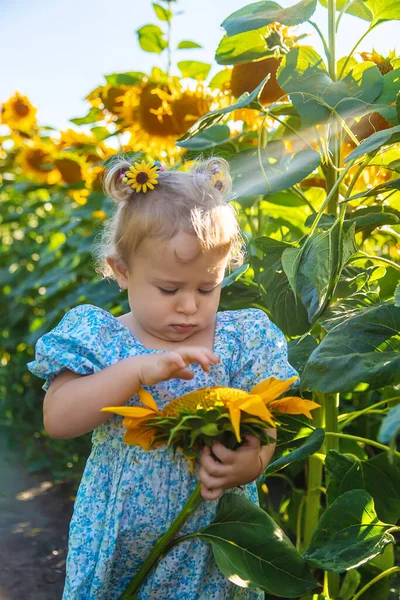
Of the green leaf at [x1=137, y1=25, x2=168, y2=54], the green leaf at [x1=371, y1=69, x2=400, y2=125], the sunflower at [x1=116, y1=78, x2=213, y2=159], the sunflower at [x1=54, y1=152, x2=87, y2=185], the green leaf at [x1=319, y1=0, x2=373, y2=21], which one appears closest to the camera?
the green leaf at [x1=371, y1=69, x2=400, y2=125]

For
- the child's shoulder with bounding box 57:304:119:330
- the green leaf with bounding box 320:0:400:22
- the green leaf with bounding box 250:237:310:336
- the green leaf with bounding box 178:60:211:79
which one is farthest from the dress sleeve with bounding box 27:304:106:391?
the green leaf with bounding box 178:60:211:79

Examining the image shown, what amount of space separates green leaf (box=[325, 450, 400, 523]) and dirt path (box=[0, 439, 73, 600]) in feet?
2.69

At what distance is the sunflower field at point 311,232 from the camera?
3.82ft

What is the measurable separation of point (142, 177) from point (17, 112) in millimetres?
2576

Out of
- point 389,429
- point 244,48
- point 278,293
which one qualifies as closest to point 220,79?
point 244,48

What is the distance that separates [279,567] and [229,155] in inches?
35.6

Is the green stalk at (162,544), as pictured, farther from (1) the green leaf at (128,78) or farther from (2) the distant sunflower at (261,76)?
(1) the green leaf at (128,78)

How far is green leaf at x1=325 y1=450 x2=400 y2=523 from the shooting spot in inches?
52.1

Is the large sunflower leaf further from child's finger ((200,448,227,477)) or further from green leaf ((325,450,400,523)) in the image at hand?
child's finger ((200,448,227,477))

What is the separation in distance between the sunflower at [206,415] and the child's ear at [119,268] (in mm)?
249

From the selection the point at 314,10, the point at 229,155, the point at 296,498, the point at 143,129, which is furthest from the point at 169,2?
the point at 296,498

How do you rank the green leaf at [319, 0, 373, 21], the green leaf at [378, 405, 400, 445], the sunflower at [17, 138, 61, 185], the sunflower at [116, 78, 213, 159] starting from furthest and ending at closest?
the sunflower at [17, 138, 61, 185] → the sunflower at [116, 78, 213, 159] → the green leaf at [319, 0, 373, 21] → the green leaf at [378, 405, 400, 445]

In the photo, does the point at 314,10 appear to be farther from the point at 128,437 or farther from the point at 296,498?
the point at 296,498

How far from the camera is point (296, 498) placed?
75.2 inches
